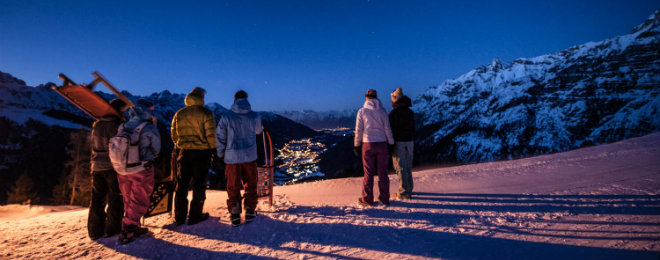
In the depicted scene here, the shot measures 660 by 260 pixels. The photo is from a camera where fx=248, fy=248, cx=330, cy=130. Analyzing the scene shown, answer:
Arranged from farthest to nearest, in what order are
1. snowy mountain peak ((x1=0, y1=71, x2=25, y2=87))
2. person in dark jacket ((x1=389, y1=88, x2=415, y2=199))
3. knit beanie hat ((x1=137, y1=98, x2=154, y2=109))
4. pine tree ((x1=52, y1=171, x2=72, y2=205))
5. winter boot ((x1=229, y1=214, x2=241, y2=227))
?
snowy mountain peak ((x1=0, y1=71, x2=25, y2=87)), pine tree ((x1=52, y1=171, x2=72, y2=205)), person in dark jacket ((x1=389, y1=88, x2=415, y2=199)), winter boot ((x1=229, y1=214, x2=241, y2=227)), knit beanie hat ((x1=137, y1=98, x2=154, y2=109))

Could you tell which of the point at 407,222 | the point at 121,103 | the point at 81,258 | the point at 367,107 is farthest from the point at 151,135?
the point at 407,222

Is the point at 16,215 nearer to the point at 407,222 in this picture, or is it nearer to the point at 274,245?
the point at 274,245

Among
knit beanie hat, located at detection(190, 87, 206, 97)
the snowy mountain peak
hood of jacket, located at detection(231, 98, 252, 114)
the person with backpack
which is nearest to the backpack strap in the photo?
the person with backpack

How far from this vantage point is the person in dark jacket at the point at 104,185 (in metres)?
4.34

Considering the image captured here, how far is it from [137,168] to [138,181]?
0.83 ft

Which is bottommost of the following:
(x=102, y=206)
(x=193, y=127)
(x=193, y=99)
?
(x=102, y=206)

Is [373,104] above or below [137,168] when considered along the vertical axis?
above

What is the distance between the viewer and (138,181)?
4.31 m

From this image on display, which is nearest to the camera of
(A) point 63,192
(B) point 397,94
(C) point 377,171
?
(C) point 377,171

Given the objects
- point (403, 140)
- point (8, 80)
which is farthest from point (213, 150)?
point (8, 80)

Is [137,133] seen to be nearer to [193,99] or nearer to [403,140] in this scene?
[193,99]

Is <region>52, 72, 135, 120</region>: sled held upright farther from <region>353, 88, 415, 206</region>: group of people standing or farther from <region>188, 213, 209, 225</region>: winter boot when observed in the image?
<region>353, 88, 415, 206</region>: group of people standing

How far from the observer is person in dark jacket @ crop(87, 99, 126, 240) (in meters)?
4.34

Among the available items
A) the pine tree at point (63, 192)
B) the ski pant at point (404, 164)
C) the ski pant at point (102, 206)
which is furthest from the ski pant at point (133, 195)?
the pine tree at point (63, 192)
